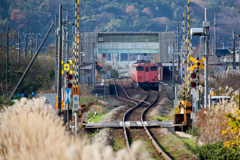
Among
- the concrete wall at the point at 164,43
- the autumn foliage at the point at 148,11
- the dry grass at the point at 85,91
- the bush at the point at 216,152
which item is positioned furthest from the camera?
the autumn foliage at the point at 148,11

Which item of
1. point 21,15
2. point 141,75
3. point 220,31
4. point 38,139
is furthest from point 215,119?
point 220,31

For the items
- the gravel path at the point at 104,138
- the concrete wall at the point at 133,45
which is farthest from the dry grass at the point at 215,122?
the concrete wall at the point at 133,45

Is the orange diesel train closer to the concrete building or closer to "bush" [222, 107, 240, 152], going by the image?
the concrete building

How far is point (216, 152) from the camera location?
798 cm

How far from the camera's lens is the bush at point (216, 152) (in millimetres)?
7622

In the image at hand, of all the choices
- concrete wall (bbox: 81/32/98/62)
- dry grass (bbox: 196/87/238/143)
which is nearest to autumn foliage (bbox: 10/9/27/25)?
concrete wall (bbox: 81/32/98/62)

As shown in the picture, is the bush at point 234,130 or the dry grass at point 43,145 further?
the bush at point 234,130

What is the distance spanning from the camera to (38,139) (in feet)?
17.6

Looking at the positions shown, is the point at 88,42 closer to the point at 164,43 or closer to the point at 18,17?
the point at 164,43

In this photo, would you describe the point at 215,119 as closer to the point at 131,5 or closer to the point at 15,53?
the point at 15,53

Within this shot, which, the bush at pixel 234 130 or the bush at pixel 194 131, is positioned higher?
the bush at pixel 234 130

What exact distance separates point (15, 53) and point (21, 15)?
6258 cm

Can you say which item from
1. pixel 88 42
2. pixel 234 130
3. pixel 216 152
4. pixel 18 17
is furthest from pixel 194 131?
pixel 18 17

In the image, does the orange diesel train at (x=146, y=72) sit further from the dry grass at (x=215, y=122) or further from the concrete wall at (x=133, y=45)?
the dry grass at (x=215, y=122)
